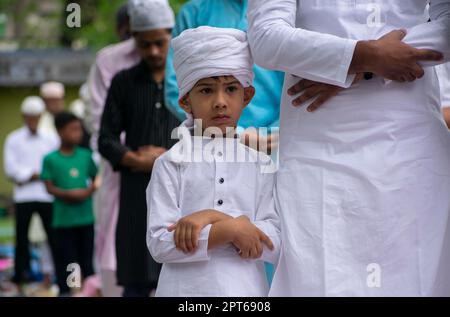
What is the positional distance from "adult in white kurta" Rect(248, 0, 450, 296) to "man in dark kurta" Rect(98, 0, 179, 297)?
2117mm

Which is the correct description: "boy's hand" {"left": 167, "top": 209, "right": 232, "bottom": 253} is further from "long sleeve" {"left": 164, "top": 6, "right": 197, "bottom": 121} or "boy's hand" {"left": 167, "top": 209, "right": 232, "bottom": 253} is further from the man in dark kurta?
the man in dark kurta

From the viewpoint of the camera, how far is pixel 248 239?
3.46m

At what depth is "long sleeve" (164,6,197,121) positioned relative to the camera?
15.5 feet

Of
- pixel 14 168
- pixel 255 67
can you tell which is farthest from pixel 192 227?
pixel 14 168

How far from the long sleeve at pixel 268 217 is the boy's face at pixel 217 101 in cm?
23

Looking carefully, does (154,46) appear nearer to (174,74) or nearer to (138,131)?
(138,131)

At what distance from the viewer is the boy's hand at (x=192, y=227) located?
3441mm

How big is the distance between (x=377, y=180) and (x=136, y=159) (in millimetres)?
2349

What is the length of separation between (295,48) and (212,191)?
565mm

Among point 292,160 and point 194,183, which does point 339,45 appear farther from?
point 194,183

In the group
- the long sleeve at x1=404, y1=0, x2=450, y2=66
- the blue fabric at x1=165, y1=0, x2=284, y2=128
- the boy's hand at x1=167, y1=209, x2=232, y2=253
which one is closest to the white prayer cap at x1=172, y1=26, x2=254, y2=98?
the boy's hand at x1=167, y1=209, x2=232, y2=253

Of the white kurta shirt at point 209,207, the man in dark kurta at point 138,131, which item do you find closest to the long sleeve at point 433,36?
the white kurta shirt at point 209,207

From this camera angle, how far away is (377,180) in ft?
11.2
